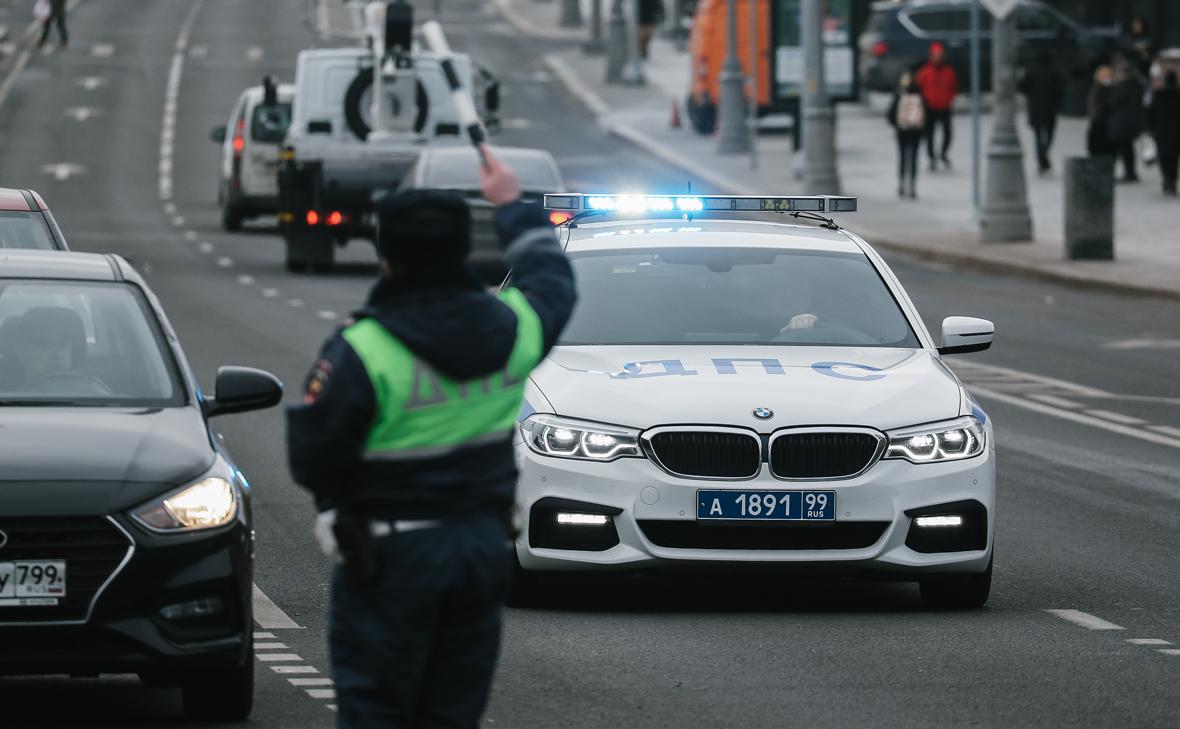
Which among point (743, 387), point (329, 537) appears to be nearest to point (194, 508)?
point (329, 537)

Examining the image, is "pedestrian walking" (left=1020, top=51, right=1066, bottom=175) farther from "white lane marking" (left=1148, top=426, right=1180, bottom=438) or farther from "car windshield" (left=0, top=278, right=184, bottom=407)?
"car windshield" (left=0, top=278, right=184, bottom=407)

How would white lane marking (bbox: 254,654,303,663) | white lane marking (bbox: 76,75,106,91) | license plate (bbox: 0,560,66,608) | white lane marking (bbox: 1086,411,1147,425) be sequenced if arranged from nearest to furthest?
license plate (bbox: 0,560,66,608)
white lane marking (bbox: 254,654,303,663)
white lane marking (bbox: 1086,411,1147,425)
white lane marking (bbox: 76,75,106,91)

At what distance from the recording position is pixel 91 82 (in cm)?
6225

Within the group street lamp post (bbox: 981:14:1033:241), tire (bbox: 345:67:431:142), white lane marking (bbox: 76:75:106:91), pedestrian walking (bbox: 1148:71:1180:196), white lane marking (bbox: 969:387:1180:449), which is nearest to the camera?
white lane marking (bbox: 969:387:1180:449)

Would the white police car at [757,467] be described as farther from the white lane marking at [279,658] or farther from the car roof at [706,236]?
the white lane marking at [279,658]

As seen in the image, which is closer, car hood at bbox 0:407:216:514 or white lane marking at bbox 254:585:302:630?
car hood at bbox 0:407:216:514

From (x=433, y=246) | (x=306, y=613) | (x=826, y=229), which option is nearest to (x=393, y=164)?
(x=826, y=229)

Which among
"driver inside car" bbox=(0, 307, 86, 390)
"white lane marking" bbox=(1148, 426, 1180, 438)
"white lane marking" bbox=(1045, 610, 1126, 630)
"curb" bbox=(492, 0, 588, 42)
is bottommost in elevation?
"curb" bbox=(492, 0, 588, 42)

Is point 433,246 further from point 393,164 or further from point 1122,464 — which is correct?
point 393,164

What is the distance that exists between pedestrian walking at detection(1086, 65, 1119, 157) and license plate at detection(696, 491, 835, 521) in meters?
27.1

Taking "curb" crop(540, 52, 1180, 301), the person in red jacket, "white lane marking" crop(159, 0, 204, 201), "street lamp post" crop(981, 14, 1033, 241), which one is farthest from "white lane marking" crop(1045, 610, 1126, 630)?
"white lane marking" crop(159, 0, 204, 201)

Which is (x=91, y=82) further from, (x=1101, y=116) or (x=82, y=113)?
(x=1101, y=116)

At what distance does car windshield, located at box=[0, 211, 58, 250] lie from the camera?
11.5 metres

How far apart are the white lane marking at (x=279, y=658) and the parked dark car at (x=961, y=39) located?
42.4 m
